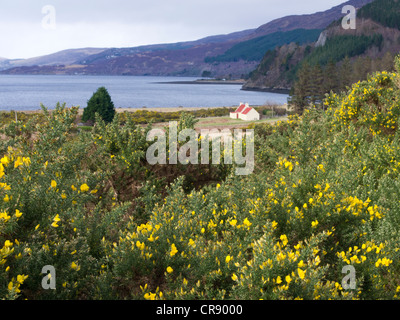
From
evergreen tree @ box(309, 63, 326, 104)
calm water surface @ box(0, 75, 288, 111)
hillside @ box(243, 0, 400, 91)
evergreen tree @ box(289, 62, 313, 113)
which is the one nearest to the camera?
evergreen tree @ box(289, 62, 313, 113)

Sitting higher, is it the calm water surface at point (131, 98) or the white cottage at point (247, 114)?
the calm water surface at point (131, 98)

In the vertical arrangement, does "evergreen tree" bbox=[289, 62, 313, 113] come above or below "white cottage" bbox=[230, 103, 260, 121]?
above

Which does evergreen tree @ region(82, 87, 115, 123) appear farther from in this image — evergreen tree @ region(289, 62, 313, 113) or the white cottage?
evergreen tree @ region(289, 62, 313, 113)

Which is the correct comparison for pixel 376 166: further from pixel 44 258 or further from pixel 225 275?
pixel 44 258

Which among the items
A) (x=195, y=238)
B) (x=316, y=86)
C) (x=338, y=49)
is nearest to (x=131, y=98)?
(x=316, y=86)

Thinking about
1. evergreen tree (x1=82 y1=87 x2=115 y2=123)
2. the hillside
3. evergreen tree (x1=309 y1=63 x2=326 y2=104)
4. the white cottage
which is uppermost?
the hillside

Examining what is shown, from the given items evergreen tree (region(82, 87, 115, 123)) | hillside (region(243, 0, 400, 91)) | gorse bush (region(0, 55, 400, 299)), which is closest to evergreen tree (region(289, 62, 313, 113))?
evergreen tree (region(82, 87, 115, 123))

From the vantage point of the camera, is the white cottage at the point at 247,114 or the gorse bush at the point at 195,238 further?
the white cottage at the point at 247,114

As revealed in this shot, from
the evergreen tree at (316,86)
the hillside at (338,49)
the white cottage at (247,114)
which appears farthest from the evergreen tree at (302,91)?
the hillside at (338,49)

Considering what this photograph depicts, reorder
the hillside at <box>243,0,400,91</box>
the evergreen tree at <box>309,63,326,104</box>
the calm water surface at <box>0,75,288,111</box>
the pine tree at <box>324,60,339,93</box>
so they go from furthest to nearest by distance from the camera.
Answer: the hillside at <box>243,0,400,91</box> → the calm water surface at <box>0,75,288,111</box> → the pine tree at <box>324,60,339,93</box> → the evergreen tree at <box>309,63,326,104</box>

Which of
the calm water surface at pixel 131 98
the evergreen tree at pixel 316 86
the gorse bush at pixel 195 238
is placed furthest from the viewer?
the calm water surface at pixel 131 98

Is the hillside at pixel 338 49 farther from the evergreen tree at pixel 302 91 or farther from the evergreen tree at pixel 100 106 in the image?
the evergreen tree at pixel 100 106

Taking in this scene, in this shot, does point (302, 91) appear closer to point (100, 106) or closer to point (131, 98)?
point (100, 106)
